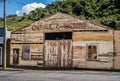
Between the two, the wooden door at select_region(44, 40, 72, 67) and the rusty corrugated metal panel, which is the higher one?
the rusty corrugated metal panel

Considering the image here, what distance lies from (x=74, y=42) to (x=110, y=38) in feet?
13.0

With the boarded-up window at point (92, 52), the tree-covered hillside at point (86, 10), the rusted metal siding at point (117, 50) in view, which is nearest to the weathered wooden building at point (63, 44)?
the boarded-up window at point (92, 52)

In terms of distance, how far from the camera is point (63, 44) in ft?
112

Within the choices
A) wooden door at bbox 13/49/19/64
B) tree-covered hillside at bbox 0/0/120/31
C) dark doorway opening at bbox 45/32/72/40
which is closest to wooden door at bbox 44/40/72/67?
dark doorway opening at bbox 45/32/72/40

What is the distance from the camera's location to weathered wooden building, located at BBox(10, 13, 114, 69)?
32594mm

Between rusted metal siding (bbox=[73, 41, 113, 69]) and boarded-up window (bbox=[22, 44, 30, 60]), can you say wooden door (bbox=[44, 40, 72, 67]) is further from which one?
boarded-up window (bbox=[22, 44, 30, 60])

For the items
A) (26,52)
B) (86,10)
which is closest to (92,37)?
(26,52)

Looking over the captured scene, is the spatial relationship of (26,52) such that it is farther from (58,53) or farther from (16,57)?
(58,53)

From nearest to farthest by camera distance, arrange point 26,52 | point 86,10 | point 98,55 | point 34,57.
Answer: point 98,55, point 34,57, point 26,52, point 86,10

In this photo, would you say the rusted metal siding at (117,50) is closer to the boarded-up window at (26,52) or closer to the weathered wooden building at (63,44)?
the weathered wooden building at (63,44)

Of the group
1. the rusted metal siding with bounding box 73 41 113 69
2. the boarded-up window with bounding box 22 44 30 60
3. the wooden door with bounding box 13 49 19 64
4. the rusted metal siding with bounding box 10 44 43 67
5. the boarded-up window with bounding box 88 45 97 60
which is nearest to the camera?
the rusted metal siding with bounding box 73 41 113 69

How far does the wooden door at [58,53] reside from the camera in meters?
33.9

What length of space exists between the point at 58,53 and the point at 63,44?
1136 millimetres

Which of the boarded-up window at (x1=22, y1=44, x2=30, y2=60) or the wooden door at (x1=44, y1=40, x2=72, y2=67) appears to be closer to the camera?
the wooden door at (x1=44, y1=40, x2=72, y2=67)
